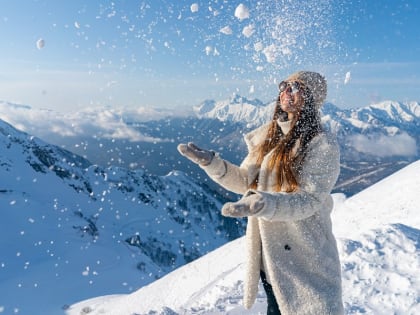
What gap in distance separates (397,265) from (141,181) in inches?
7140

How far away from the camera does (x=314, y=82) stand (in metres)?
2.59

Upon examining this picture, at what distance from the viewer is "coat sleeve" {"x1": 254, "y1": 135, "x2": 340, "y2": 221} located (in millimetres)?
2266

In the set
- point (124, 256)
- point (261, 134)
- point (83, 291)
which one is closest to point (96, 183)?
point (124, 256)

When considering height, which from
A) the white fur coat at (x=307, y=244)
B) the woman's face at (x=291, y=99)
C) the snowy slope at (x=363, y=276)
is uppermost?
the woman's face at (x=291, y=99)

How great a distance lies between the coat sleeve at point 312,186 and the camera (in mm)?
2266

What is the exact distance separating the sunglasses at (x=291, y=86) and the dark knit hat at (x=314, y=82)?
0.03 meters

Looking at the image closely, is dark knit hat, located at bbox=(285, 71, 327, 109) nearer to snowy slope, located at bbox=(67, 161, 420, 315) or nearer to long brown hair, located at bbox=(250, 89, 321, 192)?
long brown hair, located at bbox=(250, 89, 321, 192)

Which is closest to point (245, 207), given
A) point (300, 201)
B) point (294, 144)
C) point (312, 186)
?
point (300, 201)

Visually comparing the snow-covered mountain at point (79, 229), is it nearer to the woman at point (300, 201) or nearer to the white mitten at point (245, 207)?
the woman at point (300, 201)

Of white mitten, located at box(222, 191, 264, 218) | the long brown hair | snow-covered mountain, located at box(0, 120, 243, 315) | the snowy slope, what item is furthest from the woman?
snow-covered mountain, located at box(0, 120, 243, 315)

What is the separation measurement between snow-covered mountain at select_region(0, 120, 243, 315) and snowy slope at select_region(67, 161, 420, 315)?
1998 cm

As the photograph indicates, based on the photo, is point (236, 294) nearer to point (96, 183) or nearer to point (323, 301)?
point (323, 301)

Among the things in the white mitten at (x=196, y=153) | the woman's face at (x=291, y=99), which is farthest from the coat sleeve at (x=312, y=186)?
the white mitten at (x=196, y=153)

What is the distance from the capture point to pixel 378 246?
748cm
